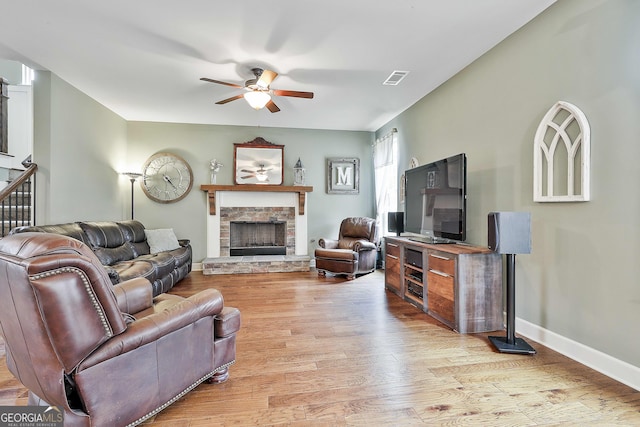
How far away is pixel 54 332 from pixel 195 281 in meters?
3.77

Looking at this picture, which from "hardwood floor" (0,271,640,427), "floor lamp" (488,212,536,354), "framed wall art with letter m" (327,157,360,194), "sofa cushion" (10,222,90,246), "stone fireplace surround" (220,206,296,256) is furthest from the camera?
"framed wall art with letter m" (327,157,360,194)

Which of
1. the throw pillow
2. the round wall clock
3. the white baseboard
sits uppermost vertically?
the round wall clock

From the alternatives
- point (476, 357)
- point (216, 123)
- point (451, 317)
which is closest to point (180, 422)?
point (476, 357)

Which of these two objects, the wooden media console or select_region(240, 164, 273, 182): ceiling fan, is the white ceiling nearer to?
select_region(240, 164, 273, 182): ceiling fan

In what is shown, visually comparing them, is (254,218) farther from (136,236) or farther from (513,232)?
(513,232)

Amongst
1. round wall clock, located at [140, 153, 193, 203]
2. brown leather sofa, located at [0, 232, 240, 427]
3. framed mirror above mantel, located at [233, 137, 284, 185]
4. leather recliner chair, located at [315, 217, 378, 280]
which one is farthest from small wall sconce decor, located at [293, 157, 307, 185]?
brown leather sofa, located at [0, 232, 240, 427]

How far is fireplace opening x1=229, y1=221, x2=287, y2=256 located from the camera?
5.97 metres

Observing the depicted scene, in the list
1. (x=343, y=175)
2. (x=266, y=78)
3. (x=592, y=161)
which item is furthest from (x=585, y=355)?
(x=343, y=175)

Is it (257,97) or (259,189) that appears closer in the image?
(257,97)

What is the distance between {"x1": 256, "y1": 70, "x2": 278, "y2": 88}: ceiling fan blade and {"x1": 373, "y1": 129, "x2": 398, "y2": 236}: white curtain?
8.76 ft

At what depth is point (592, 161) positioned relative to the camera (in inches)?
83.7

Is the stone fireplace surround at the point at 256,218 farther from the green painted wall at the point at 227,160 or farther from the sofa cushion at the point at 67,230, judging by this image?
the sofa cushion at the point at 67,230

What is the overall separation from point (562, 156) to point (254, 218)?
16.1ft

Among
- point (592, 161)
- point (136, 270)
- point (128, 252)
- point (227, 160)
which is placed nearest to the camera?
point (592, 161)
